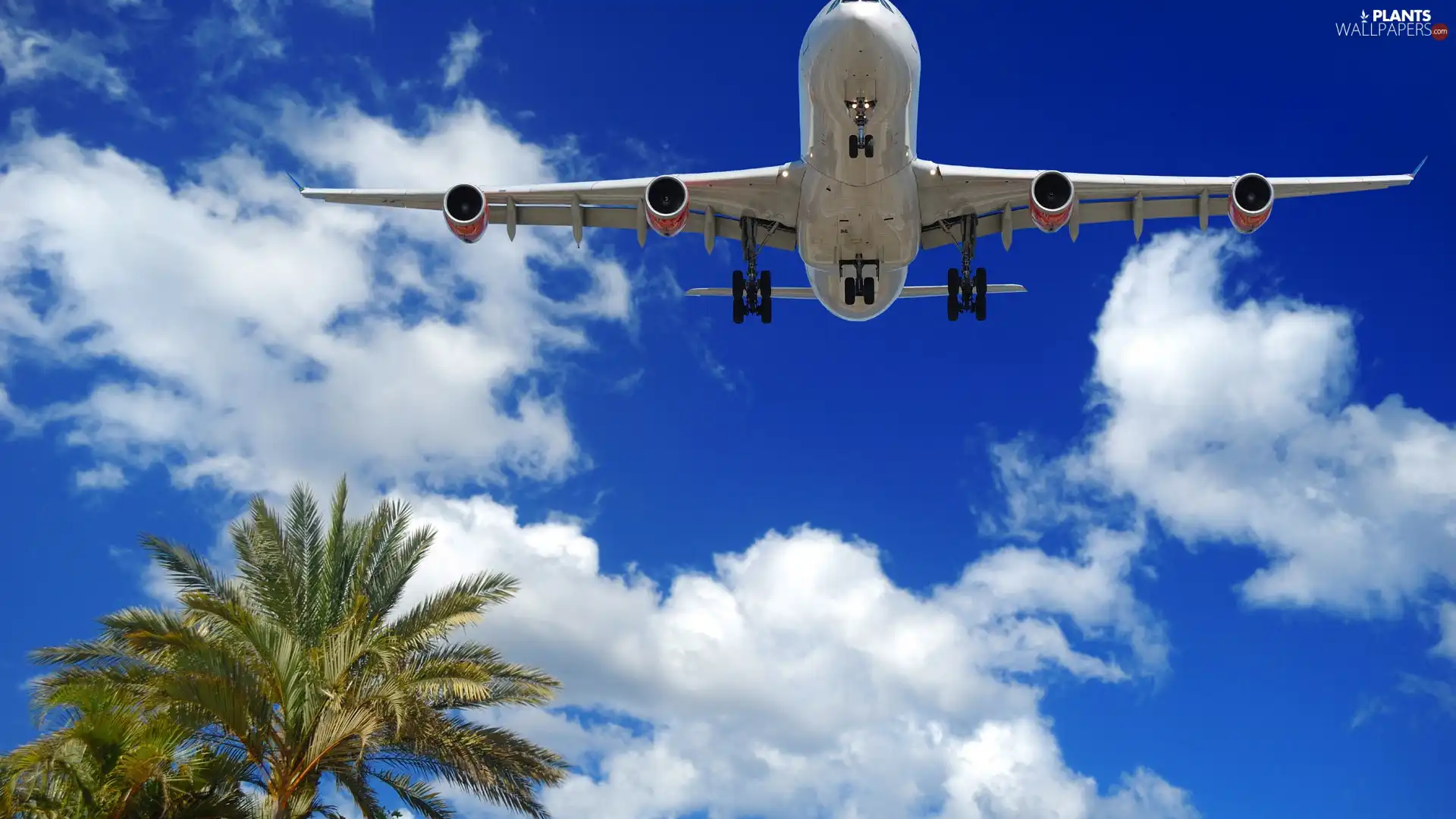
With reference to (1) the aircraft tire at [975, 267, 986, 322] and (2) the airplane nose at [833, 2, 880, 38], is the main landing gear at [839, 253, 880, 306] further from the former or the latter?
(2) the airplane nose at [833, 2, 880, 38]

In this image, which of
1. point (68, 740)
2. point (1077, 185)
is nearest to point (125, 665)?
point (68, 740)

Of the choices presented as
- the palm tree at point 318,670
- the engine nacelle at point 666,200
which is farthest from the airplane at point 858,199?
the palm tree at point 318,670

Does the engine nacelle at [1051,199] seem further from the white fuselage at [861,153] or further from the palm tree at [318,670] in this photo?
the palm tree at [318,670]

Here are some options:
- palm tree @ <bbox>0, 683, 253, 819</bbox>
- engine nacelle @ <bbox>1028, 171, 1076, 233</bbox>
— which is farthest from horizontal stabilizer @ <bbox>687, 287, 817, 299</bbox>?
palm tree @ <bbox>0, 683, 253, 819</bbox>

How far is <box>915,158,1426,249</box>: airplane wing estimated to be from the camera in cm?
2341

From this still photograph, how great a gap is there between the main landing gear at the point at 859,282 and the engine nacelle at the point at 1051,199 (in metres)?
3.60

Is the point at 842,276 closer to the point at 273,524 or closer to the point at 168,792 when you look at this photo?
the point at 273,524

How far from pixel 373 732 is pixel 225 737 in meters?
2.16

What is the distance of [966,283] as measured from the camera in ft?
86.2

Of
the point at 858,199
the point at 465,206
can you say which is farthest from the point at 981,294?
the point at 465,206

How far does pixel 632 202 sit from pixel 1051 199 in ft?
31.0

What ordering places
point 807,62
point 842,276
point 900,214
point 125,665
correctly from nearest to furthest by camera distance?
point 125,665 < point 807,62 < point 900,214 < point 842,276

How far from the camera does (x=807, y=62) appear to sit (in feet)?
Result: 63.2

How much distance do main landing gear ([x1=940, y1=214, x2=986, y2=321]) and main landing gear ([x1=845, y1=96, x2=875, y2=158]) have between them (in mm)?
5802
